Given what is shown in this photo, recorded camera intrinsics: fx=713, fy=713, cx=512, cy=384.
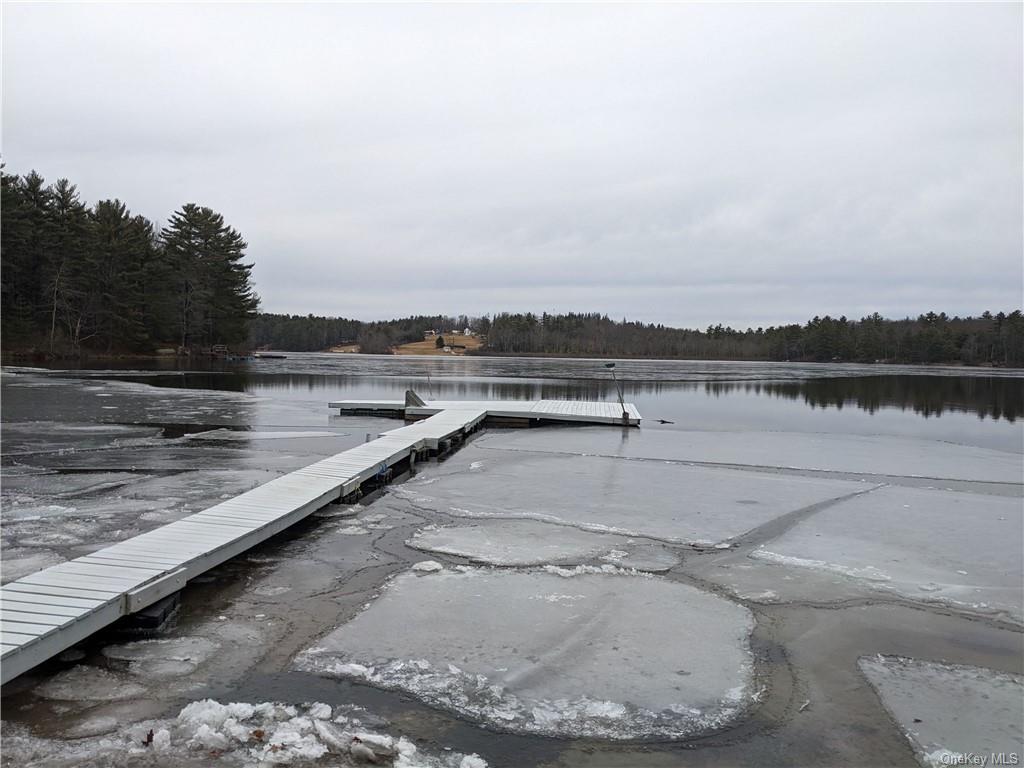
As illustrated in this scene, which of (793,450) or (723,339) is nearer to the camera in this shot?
(793,450)

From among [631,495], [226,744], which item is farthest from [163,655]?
[631,495]

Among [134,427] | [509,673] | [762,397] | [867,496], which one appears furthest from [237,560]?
[762,397]

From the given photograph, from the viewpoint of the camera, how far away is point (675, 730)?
3.23m

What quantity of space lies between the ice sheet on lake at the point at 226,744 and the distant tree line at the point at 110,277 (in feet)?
138

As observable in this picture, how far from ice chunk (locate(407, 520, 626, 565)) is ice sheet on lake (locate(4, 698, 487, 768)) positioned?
258 centimetres

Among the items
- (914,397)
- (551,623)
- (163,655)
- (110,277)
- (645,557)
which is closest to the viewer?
(163,655)

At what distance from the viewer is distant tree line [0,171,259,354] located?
40531 mm

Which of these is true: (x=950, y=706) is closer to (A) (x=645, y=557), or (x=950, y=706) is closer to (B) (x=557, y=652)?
(B) (x=557, y=652)

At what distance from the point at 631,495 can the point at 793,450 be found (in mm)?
6099

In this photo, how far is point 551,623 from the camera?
4.39 metres

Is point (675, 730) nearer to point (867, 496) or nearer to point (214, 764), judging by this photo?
point (214, 764)

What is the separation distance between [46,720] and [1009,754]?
420 cm

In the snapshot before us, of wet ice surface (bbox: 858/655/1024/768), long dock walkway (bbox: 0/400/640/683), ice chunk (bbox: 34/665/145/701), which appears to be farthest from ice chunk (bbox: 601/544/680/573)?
ice chunk (bbox: 34/665/145/701)

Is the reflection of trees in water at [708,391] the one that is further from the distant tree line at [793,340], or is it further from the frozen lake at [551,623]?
the distant tree line at [793,340]
